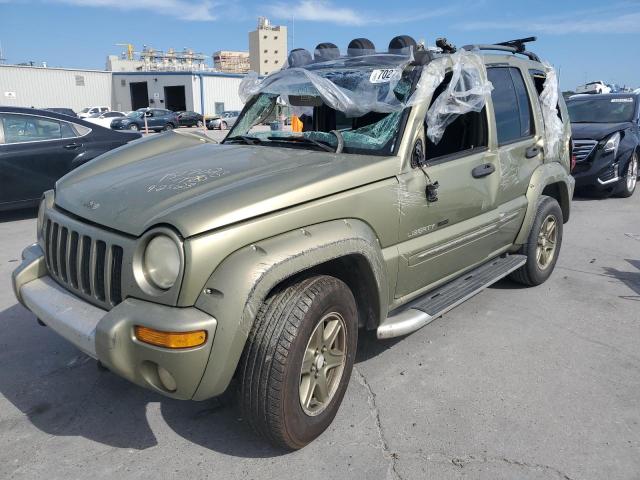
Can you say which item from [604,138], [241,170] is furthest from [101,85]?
[241,170]

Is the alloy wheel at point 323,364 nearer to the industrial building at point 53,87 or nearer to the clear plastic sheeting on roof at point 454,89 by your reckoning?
the clear plastic sheeting on roof at point 454,89

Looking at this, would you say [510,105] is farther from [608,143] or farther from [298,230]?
[608,143]

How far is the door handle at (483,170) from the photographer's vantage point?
3.46 metres

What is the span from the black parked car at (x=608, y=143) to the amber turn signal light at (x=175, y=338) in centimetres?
822

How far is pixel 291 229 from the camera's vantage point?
7.84 feet

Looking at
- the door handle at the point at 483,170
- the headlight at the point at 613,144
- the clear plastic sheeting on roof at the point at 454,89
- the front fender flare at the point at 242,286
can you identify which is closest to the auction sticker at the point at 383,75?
the clear plastic sheeting on roof at the point at 454,89

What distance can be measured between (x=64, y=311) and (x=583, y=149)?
8.45m

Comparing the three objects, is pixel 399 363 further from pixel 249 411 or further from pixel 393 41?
pixel 393 41

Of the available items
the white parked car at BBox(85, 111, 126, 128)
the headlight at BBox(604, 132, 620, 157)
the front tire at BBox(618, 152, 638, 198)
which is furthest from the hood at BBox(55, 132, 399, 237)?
the white parked car at BBox(85, 111, 126, 128)

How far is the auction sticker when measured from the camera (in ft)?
10.8

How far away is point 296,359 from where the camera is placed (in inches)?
90.7

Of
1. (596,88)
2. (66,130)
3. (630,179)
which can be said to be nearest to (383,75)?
(66,130)

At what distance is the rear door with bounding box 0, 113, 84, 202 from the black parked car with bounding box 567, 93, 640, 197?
305 inches

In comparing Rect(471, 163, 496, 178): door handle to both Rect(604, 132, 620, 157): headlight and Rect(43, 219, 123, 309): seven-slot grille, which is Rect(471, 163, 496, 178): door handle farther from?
Rect(604, 132, 620, 157): headlight
